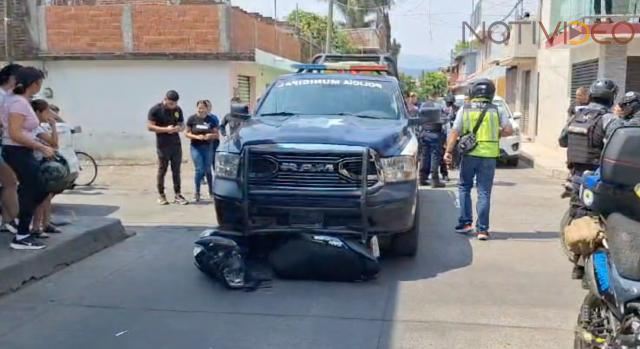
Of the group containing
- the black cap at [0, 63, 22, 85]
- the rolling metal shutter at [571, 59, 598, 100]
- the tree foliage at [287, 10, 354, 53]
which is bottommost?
the black cap at [0, 63, 22, 85]

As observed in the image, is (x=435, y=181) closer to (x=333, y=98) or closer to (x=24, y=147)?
(x=333, y=98)

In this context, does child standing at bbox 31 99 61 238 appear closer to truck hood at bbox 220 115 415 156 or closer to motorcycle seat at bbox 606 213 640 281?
truck hood at bbox 220 115 415 156

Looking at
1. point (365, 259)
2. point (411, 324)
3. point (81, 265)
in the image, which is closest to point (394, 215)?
point (365, 259)

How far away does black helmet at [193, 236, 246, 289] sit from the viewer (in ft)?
18.8

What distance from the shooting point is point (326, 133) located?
6082 millimetres

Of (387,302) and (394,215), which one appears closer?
(387,302)

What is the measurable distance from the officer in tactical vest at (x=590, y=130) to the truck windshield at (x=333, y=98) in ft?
6.31

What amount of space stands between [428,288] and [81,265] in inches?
137

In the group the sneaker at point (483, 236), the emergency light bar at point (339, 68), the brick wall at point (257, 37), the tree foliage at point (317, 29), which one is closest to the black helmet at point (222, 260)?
the sneaker at point (483, 236)

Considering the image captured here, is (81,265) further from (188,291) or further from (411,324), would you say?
(411,324)

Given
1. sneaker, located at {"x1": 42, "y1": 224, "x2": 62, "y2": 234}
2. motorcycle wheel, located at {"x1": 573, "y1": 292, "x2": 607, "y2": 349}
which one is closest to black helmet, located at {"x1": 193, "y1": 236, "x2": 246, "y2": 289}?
sneaker, located at {"x1": 42, "y1": 224, "x2": 62, "y2": 234}

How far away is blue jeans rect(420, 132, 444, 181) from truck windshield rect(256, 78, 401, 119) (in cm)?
474

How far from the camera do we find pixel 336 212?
5.91m

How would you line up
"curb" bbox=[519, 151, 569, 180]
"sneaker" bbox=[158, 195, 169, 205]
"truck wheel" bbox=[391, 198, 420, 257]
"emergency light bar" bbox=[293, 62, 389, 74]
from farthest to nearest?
"curb" bbox=[519, 151, 569, 180] < "sneaker" bbox=[158, 195, 169, 205] < "emergency light bar" bbox=[293, 62, 389, 74] < "truck wheel" bbox=[391, 198, 420, 257]
